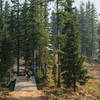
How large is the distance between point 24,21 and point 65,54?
488 inches

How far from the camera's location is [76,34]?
60.4 ft

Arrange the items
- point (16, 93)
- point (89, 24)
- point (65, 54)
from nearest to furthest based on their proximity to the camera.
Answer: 1. point (16, 93)
2. point (65, 54)
3. point (89, 24)

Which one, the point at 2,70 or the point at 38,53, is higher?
the point at 38,53

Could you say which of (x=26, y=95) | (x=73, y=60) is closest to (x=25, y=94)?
(x=26, y=95)

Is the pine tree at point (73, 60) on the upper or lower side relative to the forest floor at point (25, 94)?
upper

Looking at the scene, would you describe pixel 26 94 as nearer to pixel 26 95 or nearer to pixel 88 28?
pixel 26 95

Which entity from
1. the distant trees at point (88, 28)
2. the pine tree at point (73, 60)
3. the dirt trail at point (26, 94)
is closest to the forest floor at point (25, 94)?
the dirt trail at point (26, 94)

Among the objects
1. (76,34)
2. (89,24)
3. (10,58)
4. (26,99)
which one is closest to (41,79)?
(10,58)

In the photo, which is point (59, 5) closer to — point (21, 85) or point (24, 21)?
point (24, 21)

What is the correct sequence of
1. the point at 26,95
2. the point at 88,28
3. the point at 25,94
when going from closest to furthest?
the point at 26,95 < the point at 25,94 < the point at 88,28

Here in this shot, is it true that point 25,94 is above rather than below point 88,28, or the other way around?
below

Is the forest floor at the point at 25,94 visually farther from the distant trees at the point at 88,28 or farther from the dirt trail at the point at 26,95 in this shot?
the distant trees at the point at 88,28

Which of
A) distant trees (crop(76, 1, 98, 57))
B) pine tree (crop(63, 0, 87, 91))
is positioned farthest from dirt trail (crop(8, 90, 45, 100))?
distant trees (crop(76, 1, 98, 57))

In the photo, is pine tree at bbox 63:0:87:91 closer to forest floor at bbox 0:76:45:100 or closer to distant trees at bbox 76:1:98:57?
forest floor at bbox 0:76:45:100
